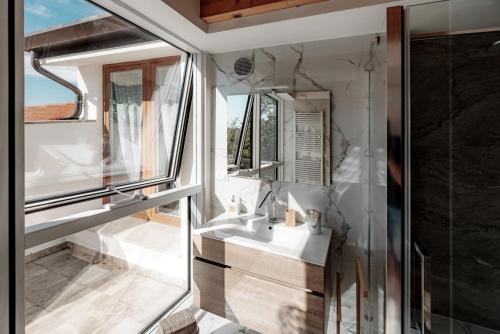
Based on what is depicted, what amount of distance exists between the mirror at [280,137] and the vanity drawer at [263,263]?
0.68m

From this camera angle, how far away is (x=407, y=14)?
1422 millimetres

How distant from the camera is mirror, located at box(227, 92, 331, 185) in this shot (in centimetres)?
199

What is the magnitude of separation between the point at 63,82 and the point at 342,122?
70.1 inches

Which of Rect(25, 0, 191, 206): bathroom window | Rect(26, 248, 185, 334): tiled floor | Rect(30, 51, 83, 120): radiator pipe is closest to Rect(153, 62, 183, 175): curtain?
Rect(25, 0, 191, 206): bathroom window

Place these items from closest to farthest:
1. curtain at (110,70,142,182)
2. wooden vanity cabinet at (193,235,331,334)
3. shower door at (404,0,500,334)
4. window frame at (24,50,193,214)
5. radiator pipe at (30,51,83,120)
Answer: radiator pipe at (30,51,83,120)
window frame at (24,50,193,214)
shower door at (404,0,500,334)
wooden vanity cabinet at (193,235,331,334)
curtain at (110,70,142,182)

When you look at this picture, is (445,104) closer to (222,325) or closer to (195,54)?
(195,54)

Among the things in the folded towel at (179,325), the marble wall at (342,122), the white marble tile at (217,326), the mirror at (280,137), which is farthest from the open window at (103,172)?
the marble wall at (342,122)

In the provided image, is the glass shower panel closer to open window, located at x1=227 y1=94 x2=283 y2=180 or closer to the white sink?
the white sink

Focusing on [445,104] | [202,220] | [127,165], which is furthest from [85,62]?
[445,104]

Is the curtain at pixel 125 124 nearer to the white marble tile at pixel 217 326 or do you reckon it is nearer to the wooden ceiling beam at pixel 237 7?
the wooden ceiling beam at pixel 237 7

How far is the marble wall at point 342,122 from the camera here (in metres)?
1.88

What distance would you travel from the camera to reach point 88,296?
5.39 ft

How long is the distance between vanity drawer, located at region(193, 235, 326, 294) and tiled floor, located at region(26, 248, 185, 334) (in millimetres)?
548

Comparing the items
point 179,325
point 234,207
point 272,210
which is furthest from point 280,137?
point 179,325
